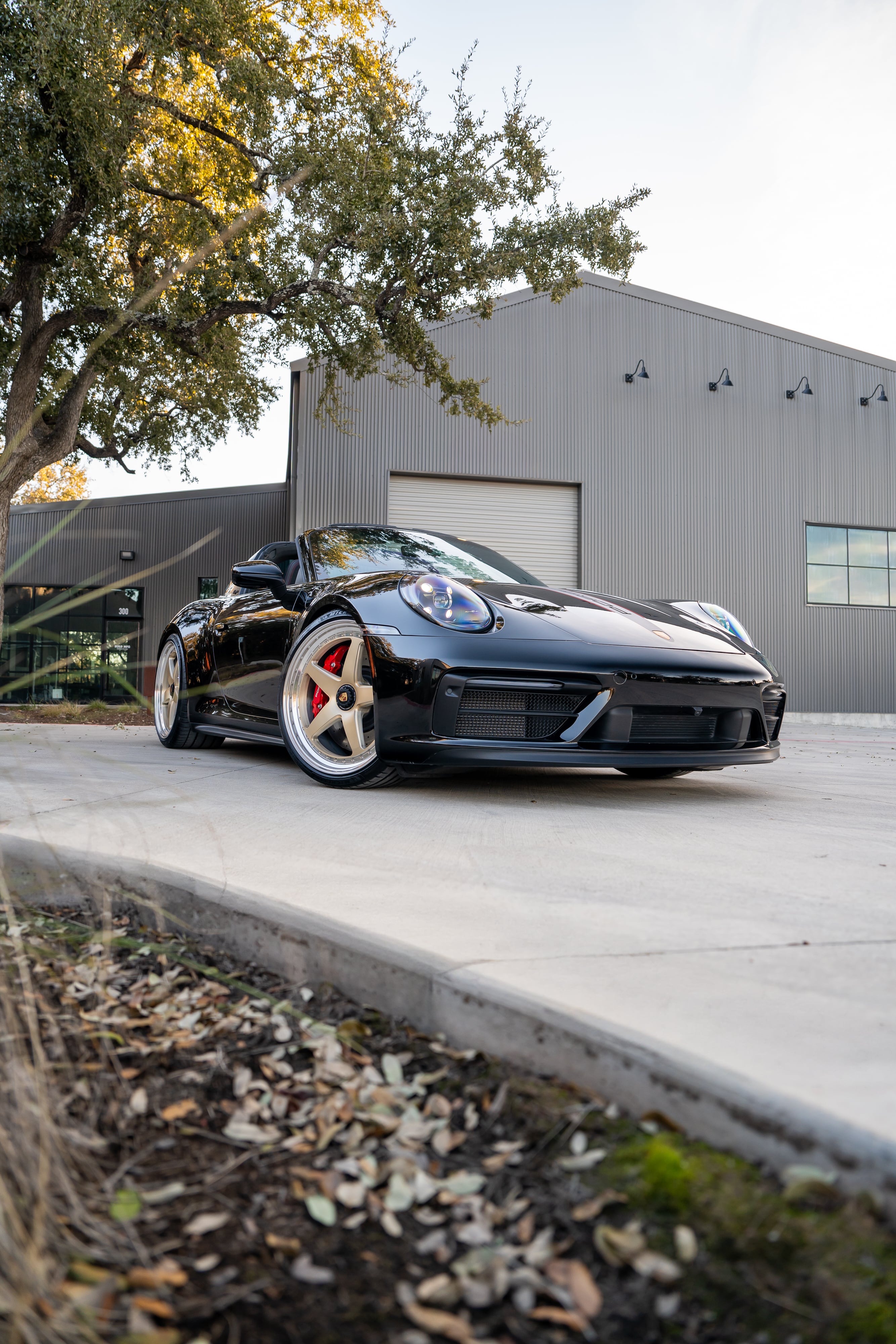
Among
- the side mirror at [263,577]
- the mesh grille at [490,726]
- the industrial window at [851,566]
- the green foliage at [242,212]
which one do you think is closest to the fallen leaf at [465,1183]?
the mesh grille at [490,726]

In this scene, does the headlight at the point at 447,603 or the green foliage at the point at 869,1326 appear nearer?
the green foliage at the point at 869,1326

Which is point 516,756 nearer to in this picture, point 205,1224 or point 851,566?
point 205,1224

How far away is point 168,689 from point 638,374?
13.0m

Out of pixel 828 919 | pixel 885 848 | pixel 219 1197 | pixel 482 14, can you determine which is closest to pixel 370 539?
pixel 885 848

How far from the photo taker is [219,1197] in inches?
39.4

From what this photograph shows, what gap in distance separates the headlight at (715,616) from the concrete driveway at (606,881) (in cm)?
84

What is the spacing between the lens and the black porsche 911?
3.33m

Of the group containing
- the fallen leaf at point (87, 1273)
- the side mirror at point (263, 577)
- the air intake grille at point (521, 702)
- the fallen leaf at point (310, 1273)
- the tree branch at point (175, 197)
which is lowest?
the fallen leaf at point (310, 1273)

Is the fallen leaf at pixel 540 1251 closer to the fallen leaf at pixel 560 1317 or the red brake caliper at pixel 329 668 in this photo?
the fallen leaf at pixel 560 1317

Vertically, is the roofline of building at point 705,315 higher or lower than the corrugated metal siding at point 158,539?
higher

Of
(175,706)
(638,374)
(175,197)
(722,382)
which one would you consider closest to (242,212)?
(175,197)

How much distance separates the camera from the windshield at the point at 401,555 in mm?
4184

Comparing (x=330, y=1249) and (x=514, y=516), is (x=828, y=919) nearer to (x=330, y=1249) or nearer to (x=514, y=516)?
(x=330, y=1249)

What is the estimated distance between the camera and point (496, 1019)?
4.15 feet
